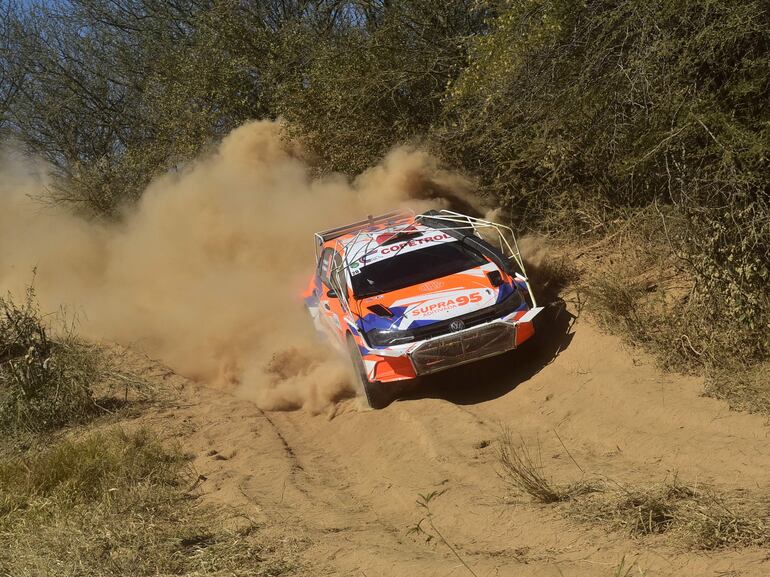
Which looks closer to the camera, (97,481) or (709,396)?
(97,481)

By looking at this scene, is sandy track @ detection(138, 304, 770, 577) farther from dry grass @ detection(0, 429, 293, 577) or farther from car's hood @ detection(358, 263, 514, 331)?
car's hood @ detection(358, 263, 514, 331)

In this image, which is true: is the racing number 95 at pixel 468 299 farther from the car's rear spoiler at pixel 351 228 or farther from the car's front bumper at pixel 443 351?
the car's rear spoiler at pixel 351 228

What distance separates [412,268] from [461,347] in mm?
1460

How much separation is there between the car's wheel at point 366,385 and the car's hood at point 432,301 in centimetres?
39

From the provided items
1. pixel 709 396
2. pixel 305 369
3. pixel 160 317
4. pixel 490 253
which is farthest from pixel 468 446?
pixel 160 317

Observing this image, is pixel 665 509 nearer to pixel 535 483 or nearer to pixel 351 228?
pixel 535 483

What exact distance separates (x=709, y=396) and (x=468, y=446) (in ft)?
7.56

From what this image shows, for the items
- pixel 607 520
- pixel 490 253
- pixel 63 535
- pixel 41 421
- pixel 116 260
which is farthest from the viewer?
pixel 116 260

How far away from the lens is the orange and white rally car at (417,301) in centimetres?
919

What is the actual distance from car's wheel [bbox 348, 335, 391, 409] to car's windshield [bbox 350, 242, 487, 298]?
0.65 metres

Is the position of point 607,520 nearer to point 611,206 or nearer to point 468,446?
point 468,446

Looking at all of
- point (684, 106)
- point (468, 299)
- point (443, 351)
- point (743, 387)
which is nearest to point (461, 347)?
point (443, 351)

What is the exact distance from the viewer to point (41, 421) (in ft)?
31.7

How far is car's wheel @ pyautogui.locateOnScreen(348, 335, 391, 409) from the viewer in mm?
9641
